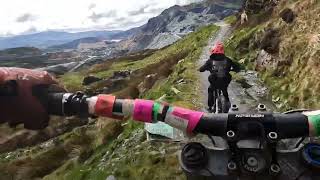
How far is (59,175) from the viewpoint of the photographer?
1565 centimetres

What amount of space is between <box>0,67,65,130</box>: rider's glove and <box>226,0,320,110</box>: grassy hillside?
47.4ft

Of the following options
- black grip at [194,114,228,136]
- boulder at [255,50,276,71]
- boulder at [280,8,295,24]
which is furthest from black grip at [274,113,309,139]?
boulder at [280,8,295,24]

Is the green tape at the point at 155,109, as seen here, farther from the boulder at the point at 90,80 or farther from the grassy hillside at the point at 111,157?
the boulder at the point at 90,80

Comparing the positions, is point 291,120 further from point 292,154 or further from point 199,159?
point 199,159

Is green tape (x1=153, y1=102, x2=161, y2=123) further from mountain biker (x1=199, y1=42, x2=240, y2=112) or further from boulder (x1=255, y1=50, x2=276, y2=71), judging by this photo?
boulder (x1=255, y1=50, x2=276, y2=71)

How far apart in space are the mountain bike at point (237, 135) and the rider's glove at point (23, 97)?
0.38 m

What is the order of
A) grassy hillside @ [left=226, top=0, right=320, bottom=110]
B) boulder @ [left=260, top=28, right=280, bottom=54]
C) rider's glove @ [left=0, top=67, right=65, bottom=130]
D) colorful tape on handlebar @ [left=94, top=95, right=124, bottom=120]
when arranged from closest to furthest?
rider's glove @ [left=0, top=67, right=65, bottom=130] < colorful tape on handlebar @ [left=94, top=95, right=124, bottom=120] < grassy hillside @ [left=226, top=0, right=320, bottom=110] < boulder @ [left=260, top=28, right=280, bottom=54]

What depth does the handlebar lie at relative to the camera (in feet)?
10.4

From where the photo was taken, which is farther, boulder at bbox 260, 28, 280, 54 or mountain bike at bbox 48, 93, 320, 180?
boulder at bbox 260, 28, 280, 54

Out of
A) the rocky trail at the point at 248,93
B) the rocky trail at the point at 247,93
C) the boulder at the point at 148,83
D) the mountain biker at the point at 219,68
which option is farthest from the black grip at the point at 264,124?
the boulder at the point at 148,83

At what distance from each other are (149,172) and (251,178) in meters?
9.15

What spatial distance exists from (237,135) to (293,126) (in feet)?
1.41

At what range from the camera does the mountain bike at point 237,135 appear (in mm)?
3199

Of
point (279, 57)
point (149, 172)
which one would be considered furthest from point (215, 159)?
point (279, 57)
